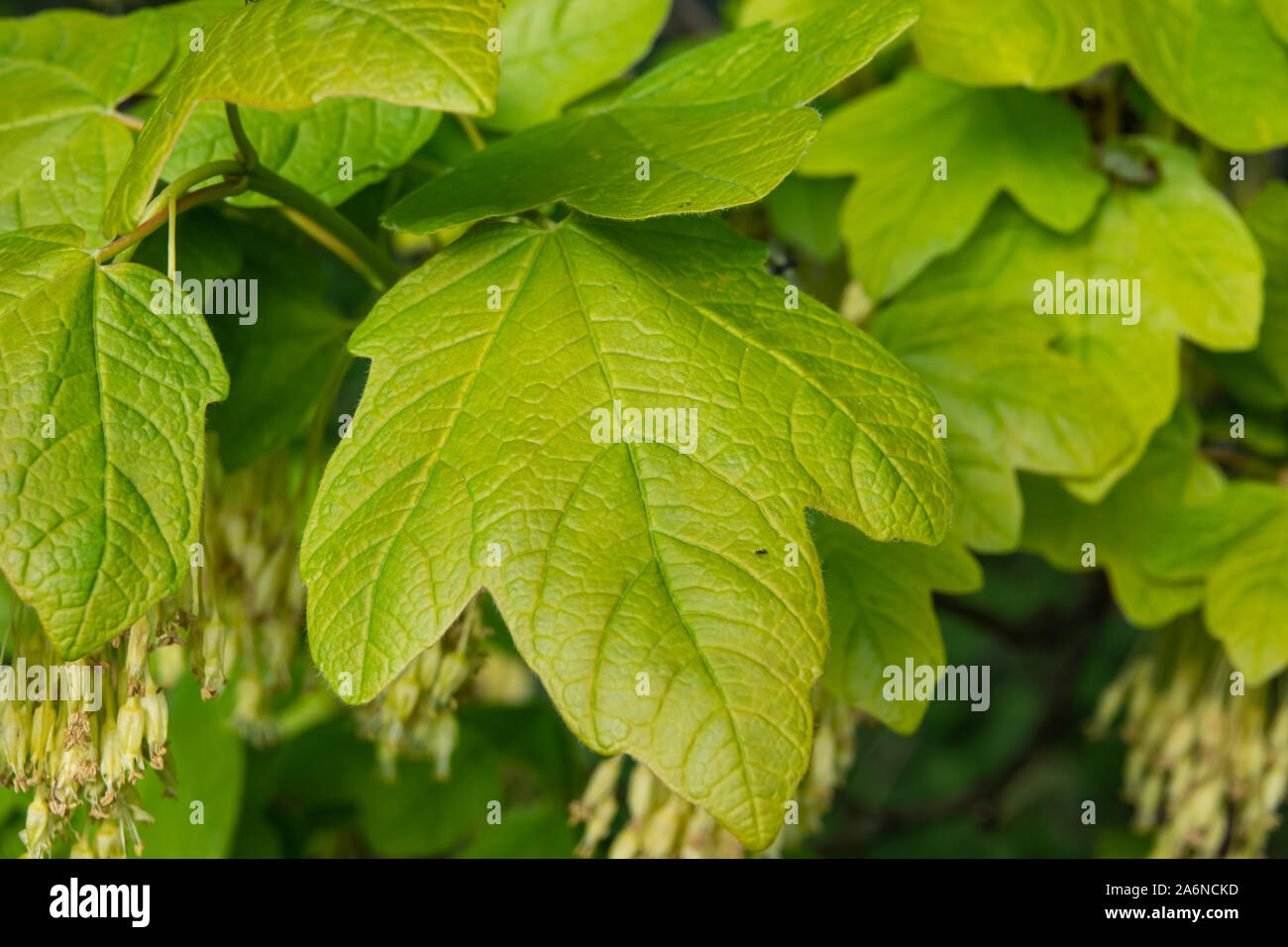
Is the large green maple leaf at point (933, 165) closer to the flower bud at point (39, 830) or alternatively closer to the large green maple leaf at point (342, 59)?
the large green maple leaf at point (342, 59)

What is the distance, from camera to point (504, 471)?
0.73 meters

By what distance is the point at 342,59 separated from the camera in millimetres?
628

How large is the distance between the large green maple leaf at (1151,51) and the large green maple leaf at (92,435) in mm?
712

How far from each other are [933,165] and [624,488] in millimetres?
647

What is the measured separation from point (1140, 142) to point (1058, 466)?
414 millimetres

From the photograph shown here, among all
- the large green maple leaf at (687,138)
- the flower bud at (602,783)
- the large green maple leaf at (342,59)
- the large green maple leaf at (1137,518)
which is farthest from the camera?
the large green maple leaf at (1137,518)

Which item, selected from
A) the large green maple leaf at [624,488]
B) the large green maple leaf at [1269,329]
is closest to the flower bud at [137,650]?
the large green maple leaf at [624,488]

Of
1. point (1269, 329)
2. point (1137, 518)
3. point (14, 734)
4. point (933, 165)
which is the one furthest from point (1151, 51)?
point (14, 734)

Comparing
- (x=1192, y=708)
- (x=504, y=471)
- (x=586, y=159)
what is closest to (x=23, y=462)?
(x=504, y=471)

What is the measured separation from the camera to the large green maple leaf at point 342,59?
0.61 m

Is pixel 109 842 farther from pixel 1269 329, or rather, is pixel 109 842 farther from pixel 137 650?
pixel 1269 329

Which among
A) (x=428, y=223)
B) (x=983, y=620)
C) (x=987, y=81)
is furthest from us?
(x=983, y=620)

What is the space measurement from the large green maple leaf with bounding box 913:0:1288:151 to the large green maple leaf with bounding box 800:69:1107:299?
0.34 feet
